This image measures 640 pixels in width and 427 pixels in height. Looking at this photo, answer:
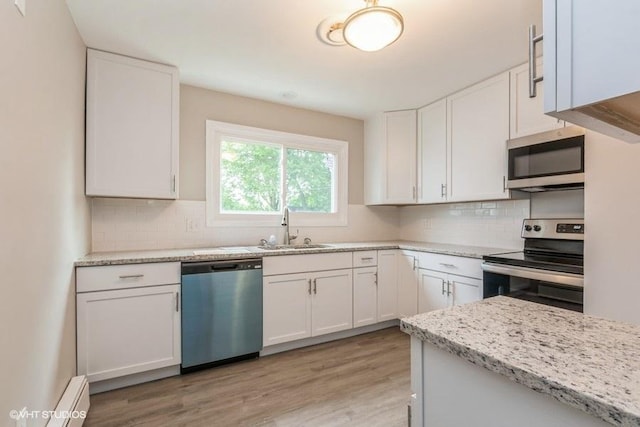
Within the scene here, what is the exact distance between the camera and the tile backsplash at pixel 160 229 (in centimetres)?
252

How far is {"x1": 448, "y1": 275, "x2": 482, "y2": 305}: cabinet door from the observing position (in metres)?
2.47

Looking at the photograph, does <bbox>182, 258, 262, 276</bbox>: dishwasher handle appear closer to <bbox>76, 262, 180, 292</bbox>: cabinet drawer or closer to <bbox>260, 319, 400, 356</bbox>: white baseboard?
<bbox>76, 262, 180, 292</bbox>: cabinet drawer

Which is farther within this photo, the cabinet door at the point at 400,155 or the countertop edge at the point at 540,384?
the cabinet door at the point at 400,155

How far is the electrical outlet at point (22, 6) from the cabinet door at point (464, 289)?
9.87 ft

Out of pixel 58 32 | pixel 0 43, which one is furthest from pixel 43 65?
pixel 0 43

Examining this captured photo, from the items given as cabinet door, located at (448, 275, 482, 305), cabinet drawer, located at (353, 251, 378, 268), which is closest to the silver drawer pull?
cabinet drawer, located at (353, 251, 378, 268)

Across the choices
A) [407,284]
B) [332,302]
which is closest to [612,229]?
[407,284]

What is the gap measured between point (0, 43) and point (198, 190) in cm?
191

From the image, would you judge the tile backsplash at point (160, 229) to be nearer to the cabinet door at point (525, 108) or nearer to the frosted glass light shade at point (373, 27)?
the frosted glass light shade at point (373, 27)

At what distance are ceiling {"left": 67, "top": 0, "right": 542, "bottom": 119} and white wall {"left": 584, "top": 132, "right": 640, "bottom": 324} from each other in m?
0.93

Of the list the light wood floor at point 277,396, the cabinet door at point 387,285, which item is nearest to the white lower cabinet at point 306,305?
the light wood floor at point 277,396

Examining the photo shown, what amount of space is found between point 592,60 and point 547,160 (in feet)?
6.84

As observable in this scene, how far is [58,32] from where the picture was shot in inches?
64.5

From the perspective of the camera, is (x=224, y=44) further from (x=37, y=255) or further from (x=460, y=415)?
(x=460, y=415)
